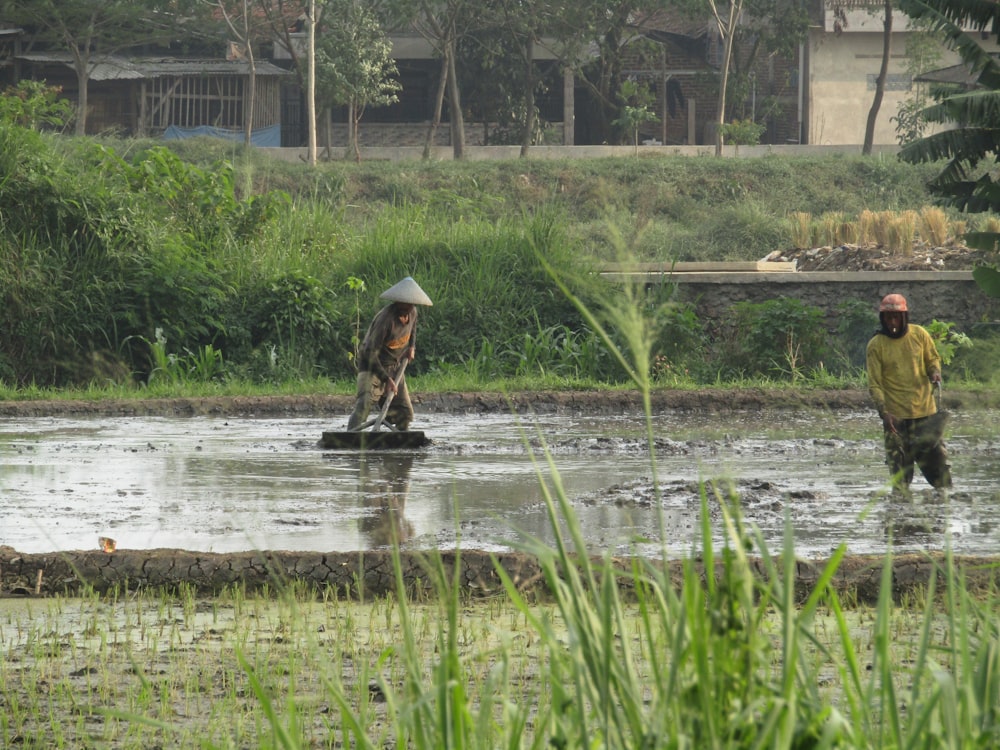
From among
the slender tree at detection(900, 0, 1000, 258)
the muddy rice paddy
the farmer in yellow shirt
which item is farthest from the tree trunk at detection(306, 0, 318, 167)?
the farmer in yellow shirt

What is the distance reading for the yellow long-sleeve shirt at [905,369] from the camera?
9.48 meters

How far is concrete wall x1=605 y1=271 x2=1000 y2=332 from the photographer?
17516 mm

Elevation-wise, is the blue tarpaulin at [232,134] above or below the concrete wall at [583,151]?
above

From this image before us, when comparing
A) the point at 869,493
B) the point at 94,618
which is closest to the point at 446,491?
the point at 869,493

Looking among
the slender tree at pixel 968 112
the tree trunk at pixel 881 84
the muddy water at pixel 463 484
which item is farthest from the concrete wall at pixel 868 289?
the tree trunk at pixel 881 84

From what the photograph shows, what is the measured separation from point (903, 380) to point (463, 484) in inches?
120

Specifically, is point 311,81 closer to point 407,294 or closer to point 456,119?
point 456,119

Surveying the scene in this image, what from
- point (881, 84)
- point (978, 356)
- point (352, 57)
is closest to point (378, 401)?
point (978, 356)

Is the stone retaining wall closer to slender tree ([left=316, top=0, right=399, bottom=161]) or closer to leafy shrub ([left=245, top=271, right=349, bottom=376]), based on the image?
leafy shrub ([left=245, top=271, right=349, bottom=376])

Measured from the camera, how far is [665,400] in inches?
617

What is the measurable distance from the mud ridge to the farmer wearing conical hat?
513cm

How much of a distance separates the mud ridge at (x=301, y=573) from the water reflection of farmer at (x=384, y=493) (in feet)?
1.25

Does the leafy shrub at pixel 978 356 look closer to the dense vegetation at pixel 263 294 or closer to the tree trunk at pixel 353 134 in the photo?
the dense vegetation at pixel 263 294

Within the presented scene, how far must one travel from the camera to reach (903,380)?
9508mm
